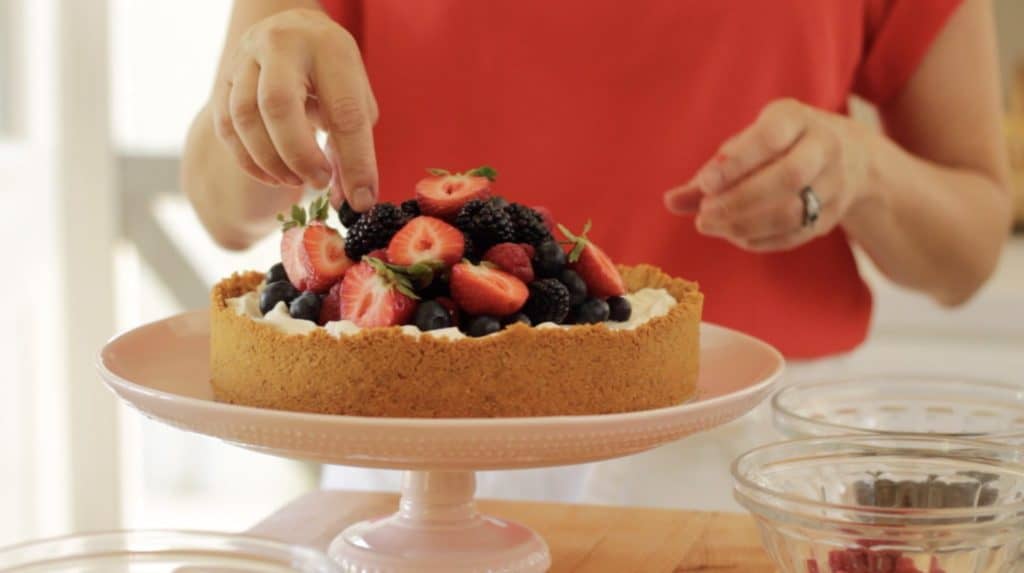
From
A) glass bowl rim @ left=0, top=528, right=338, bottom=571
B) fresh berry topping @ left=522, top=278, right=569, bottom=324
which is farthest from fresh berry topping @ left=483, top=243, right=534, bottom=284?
glass bowl rim @ left=0, top=528, right=338, bottom=571

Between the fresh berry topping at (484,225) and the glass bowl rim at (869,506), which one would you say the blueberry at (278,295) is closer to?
the fresh berry topping at (484,225)

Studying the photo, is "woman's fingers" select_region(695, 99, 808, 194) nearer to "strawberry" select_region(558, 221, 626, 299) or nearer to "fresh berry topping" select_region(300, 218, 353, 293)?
"strawberry" select_region(558, 221, 626, 299)

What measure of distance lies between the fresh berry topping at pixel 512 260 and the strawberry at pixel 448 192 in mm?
61

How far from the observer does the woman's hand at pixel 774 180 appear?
1428 millimetres

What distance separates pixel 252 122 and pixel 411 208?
0.16 metres

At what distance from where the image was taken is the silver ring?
1.47m

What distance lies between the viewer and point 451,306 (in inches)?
43.4

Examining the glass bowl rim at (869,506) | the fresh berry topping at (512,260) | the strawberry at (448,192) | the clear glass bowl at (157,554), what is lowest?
the clear glass bowl at (157,554)

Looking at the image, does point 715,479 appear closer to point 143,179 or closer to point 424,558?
point 424,558

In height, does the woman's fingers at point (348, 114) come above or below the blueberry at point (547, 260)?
above

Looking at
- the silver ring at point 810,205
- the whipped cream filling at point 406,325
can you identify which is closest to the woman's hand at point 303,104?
the whipped cream filling at point 406,325

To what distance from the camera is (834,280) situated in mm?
1797

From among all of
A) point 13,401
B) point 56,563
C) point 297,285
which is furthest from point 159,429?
point 56,563

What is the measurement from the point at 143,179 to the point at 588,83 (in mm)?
2070
